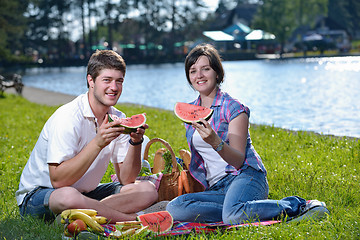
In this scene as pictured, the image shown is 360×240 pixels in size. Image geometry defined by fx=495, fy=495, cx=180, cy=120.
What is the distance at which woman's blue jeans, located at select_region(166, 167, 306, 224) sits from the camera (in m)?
3.91

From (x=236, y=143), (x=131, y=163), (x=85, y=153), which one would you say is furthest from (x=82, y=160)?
(x=236, y=143)

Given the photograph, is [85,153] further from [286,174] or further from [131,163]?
[286,174]

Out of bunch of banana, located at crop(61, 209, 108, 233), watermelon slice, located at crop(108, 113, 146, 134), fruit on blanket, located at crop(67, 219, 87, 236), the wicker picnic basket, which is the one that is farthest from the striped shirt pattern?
fruit on blanket, located at crop(67, 219, 87, 236)

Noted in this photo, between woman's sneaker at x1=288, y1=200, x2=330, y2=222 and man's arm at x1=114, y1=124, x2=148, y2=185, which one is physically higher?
man's arm at x1=114, y1=124, x2=148, y2=185

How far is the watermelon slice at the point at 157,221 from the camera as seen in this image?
382cm

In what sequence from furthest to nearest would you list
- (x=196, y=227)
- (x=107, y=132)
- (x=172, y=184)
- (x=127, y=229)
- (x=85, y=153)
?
(x=172, y=184), (x=196, y=227), (x=127, y=229), (x=85, y=153), (x=107, y=132)

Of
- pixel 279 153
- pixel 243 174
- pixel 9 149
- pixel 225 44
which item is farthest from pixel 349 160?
pixel 225 44

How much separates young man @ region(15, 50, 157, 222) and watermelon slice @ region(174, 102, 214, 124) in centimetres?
37

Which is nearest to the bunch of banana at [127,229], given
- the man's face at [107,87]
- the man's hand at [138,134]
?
the man's hand at [138,134]

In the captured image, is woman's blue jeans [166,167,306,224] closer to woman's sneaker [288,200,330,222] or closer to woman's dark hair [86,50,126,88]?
woman's sneaker [288,200,330,222]

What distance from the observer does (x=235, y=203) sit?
3.93 m

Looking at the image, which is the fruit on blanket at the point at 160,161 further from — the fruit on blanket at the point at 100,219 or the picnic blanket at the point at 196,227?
the fruit on blanket at the point at 100,219

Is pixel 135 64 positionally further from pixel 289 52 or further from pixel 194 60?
pixel 194 60

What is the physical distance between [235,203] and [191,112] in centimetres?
82
